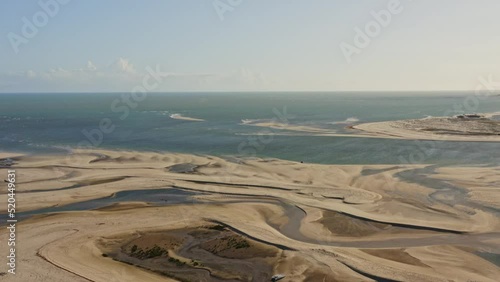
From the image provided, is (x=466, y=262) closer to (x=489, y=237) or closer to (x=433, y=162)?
(x=489, y=237)

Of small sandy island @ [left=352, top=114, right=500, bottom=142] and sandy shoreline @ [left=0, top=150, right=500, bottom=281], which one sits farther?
small sandy island @ [left=352, top=114, right=500, bottom=142]

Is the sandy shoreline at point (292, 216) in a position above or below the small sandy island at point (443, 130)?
below

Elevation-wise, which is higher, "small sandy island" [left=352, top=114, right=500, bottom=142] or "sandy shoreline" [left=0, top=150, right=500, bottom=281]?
"small sandy island" [left=352, top=114, right=500, bottom=142]

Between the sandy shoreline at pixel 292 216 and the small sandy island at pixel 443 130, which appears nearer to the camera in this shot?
the sandy shoreline at pixel 292 216

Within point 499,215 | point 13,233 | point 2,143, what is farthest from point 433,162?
point 2,143
